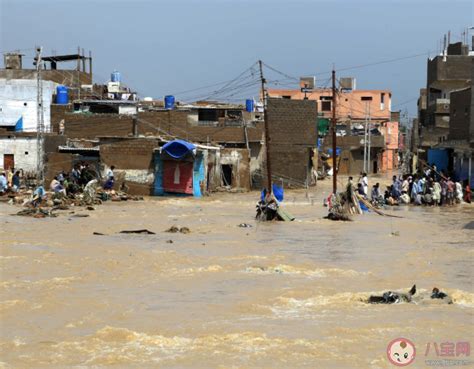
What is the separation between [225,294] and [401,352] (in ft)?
12.2

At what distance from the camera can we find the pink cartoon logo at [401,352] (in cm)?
859

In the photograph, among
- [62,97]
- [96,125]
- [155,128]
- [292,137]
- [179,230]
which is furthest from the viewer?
[62,97]

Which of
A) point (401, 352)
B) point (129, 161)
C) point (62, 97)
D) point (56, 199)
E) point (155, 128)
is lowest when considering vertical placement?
point (401, 352)

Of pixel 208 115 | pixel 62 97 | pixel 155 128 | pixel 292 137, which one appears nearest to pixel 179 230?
pixel 155 128

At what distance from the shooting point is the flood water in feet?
29.5

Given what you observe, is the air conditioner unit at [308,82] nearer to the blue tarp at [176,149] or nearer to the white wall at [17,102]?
the white wall at [17,102]

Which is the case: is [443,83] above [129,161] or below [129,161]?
above

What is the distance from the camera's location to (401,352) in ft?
29.3

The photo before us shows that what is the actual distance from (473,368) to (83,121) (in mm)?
32398

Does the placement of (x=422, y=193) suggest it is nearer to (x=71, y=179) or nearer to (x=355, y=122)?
(x=71, y=179)

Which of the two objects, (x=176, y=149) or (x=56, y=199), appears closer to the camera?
(x=56, y=199)

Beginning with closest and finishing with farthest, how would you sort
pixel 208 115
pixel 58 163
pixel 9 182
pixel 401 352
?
pixel 401 352 → pixel 9 182 → pixel 58 163 → pixel 208 115

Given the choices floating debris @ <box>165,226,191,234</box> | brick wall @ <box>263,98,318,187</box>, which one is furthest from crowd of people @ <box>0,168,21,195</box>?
brick wall @ <box>263,98,318,187</box>

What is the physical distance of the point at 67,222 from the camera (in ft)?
74.8
